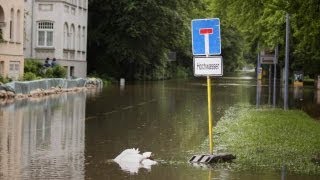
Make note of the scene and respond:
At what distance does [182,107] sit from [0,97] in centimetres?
867


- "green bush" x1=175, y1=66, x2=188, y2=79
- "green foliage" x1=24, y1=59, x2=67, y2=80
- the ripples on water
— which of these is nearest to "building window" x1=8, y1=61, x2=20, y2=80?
"green foliage" x1=24, y1=59, x2=67, y2=80

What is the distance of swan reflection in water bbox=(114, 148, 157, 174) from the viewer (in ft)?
39.5

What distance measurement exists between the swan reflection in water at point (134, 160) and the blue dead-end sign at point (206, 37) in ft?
7.33

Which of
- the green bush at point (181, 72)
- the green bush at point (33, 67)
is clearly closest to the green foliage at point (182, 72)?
the green bush at point (181, 72)

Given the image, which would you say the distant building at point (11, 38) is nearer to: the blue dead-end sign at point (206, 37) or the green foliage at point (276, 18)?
the green foliage at point (276, 18)

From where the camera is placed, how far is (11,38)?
39.8 meters

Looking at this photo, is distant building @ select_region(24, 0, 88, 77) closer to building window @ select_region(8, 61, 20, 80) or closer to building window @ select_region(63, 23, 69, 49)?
building window @ select_region(63, 23, 69, 49)

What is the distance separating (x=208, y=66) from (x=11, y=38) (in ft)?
95.1

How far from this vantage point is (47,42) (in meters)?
51.4

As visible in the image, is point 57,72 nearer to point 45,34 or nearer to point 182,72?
point 45,34

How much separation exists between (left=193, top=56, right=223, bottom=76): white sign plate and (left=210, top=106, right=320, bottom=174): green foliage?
179 centimetres

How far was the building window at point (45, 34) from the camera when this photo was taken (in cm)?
5131

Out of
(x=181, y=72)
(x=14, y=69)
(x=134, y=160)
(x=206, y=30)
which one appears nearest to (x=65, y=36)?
(x=14, y=69)

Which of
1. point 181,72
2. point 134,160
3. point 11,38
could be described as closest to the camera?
point 134,160
